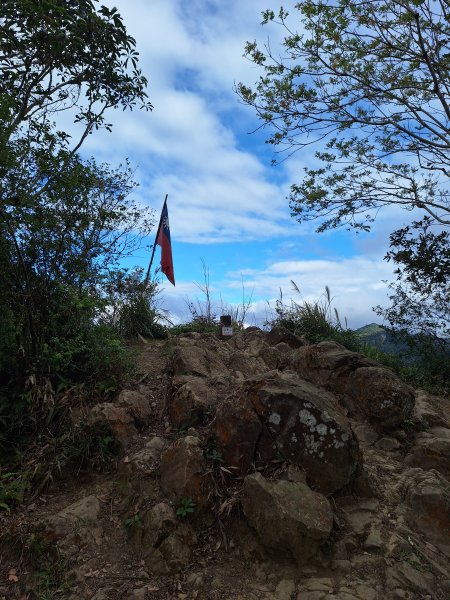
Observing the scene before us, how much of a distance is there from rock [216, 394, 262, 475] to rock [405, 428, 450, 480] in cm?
168

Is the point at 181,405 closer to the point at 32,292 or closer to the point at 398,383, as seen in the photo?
the point at 32,292

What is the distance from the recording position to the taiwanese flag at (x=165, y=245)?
831cm

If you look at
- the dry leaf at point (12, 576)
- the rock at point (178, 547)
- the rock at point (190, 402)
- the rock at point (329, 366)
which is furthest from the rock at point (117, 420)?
the rock at point (329, 366)

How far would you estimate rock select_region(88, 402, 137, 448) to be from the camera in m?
4.11

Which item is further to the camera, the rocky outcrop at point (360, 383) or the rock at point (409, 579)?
the rocky outcrop at point (360, 383)

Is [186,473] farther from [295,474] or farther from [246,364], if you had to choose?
[246,364]

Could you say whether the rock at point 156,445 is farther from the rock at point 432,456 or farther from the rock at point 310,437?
the rock at point 432,456

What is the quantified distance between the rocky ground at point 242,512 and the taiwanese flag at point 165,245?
13.9 feet

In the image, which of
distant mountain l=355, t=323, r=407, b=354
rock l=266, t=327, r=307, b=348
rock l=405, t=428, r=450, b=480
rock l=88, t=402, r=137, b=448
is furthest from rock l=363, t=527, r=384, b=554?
distant mountain l=355, t=323, r=407, b=354

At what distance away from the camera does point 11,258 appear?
4.25m

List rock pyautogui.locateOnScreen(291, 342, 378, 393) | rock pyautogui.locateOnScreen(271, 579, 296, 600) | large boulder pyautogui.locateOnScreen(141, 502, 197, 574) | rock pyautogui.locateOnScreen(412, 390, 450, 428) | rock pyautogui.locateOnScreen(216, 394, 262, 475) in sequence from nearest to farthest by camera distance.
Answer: rock pyautogui.locateOnScreen(271, 579, 296, 600), large boulder pyautogui.locateOnScreen(141, 502, 197, 574), rock pyautogui.locateOnScreen(216, 394, 262, 475), rock pyautogui.locateOnScreen(412, 390, 450, 428), rock pyautogui.locateOnScreen(291, 342, 378, 393)

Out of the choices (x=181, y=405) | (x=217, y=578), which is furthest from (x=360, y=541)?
(x=181, y=405)

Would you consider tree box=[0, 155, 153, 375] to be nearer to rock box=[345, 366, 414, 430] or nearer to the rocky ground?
the rocky ground

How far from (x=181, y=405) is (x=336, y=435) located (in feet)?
5.06
